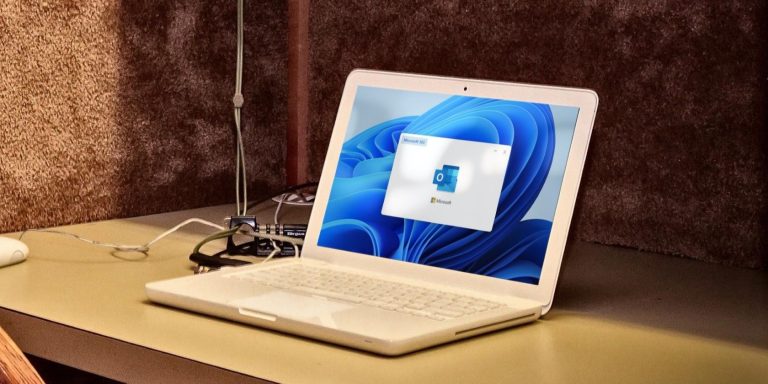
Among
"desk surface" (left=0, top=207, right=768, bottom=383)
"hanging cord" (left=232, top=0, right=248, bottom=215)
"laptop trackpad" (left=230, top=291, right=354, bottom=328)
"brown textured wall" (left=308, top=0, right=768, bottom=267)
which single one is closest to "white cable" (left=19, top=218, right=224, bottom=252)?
"desk surface" (left=0, top=207, right=768, bottom=383)

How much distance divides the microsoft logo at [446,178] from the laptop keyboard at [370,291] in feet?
0.35

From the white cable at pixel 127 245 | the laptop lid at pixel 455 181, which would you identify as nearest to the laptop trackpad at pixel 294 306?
the laptop lid at pixel 455 181

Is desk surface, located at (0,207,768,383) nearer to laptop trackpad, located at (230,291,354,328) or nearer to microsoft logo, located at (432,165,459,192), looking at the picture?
laptop trackpad, located at (230,291,354,328)

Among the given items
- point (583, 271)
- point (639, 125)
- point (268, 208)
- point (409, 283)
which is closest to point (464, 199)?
point (409, 283)

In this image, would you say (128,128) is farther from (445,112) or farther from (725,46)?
(725,46)

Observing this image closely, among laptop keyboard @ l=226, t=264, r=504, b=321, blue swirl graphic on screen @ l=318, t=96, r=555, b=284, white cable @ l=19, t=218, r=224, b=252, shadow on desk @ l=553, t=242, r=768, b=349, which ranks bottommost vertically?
white cable @ l=19, t=218, r=224, b=252

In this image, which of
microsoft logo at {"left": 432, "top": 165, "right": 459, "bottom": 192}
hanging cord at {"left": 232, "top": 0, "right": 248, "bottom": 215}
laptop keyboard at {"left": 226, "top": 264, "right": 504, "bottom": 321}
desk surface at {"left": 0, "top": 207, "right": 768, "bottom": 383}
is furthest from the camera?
hanging cord at {"left": 232, "top": 0, "right": 248, "bottom": 215}

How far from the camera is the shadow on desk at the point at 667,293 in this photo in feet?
2.77

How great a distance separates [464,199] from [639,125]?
1.10 ft

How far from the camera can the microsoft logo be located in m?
0.94

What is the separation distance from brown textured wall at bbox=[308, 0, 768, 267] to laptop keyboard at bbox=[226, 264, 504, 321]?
9.7 inches

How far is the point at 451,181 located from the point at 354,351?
0.26 meters

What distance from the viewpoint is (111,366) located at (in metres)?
0.75

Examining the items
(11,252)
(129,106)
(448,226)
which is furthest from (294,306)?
(129,106)
